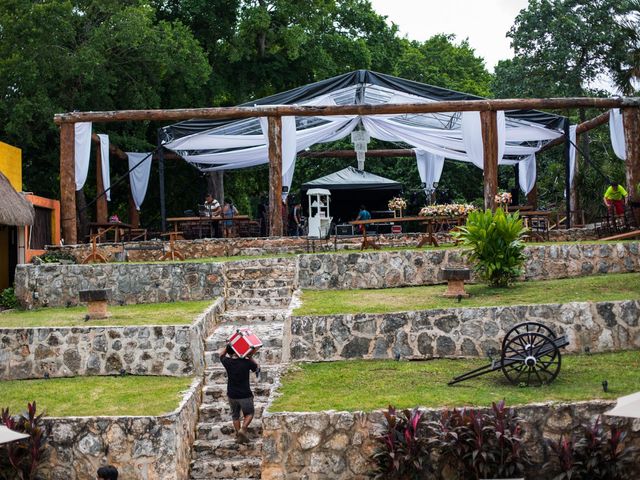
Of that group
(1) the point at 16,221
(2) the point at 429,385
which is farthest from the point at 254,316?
(1) the point at 16,221

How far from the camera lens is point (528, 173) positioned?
26859 mm

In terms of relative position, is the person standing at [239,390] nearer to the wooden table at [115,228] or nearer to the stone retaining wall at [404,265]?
the stone retaining wall at [404,265]

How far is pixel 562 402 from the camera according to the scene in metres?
11.5

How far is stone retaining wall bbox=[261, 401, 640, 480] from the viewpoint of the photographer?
11391 millimetres

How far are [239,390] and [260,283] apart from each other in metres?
5.51

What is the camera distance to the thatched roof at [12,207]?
19144 millimetres

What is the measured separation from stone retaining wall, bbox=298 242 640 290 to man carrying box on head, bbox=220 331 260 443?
546cm

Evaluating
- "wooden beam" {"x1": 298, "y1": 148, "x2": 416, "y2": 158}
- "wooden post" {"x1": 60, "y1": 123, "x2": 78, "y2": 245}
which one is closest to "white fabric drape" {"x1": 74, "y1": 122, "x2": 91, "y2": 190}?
"wooden post" {"x1": 60, "y1": 123, "x2": 78, "y2": 245}

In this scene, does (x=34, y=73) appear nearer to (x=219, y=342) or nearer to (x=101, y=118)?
(x=101, y=118)

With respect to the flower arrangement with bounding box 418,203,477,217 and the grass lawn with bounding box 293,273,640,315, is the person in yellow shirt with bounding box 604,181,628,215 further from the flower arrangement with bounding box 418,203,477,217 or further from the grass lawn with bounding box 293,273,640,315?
the grass lawn with bounding box 293,273,640,315

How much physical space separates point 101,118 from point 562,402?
12933mm

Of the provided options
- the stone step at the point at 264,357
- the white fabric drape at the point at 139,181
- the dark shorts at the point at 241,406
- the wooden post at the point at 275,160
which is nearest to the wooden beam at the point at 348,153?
the white fabric drape at the point at 139,181

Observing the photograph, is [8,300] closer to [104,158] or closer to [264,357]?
[104,158]

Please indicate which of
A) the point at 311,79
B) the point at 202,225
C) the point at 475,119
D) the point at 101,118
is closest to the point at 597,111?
the point at 311,79
